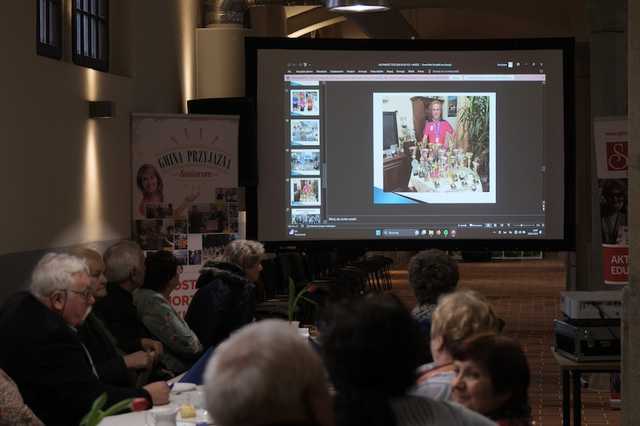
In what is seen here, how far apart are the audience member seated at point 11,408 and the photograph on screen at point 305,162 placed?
4.53 meters

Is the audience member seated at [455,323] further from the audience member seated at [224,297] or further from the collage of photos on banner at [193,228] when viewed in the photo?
the collage of photos on banner at [193,228]

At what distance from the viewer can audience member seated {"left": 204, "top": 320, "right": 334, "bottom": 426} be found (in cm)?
189

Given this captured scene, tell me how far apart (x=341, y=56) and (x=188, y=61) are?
3867 millimetres

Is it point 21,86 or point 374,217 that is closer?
point 21,86

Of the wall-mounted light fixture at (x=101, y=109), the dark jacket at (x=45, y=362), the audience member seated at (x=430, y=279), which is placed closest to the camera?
the dark jacket at (x=45, y=362)

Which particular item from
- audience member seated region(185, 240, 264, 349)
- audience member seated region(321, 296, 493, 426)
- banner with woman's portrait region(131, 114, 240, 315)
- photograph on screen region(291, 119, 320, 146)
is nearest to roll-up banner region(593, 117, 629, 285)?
photograph on screen region(291, 119, 320, 146)

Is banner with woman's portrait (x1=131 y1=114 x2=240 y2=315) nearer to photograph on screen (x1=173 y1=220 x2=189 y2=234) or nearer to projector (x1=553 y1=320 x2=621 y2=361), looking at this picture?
photograph on screen (x1=173 y1=220 x2=189 y2=234)

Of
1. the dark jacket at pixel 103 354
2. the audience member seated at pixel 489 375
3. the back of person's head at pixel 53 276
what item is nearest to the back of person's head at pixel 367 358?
the audience member seated at pixel 489 375

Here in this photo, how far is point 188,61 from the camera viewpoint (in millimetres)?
12078

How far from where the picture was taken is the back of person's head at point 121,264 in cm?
669

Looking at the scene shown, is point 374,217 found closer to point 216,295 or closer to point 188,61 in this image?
point 216,295

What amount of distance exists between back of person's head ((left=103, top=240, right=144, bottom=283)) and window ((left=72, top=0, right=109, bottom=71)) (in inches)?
101

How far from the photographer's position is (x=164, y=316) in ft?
22.8

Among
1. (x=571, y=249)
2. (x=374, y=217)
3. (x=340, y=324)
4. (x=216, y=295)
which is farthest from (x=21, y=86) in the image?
(x=340, y=324)
